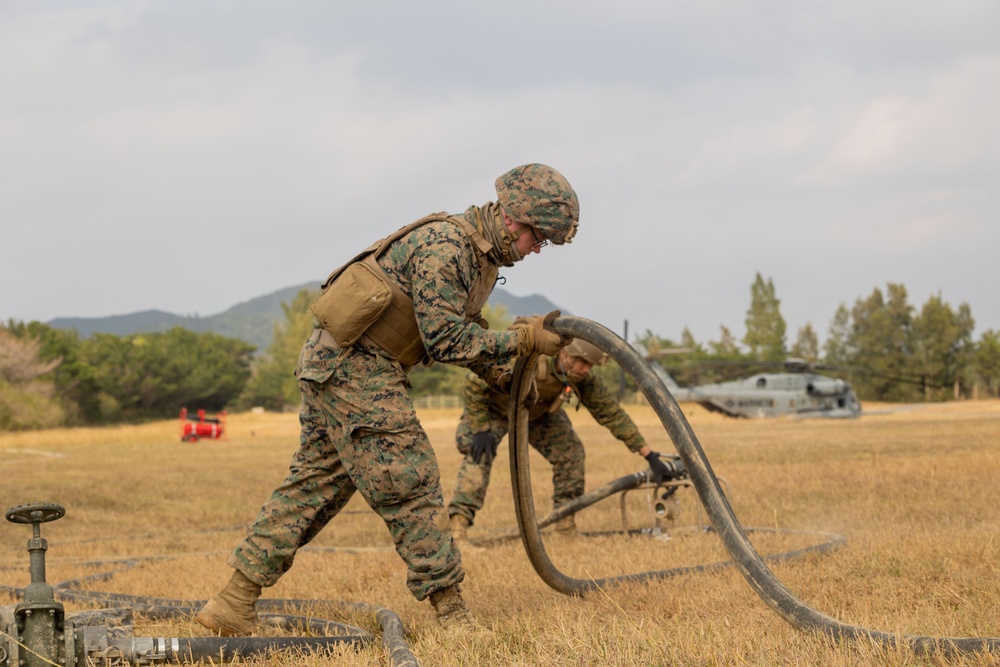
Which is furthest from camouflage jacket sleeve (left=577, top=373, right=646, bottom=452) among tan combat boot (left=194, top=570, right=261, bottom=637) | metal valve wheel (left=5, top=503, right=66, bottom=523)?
metal valve wheel (left=5, top=503, right=66, bottom=523)

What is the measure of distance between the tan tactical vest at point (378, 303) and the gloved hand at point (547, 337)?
1.21 feet

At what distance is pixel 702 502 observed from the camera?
4.72 meters

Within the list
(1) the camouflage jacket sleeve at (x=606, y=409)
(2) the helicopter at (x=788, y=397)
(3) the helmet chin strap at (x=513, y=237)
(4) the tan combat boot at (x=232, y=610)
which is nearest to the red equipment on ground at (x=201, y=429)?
(2) the helicopter at (x=788, y=397)

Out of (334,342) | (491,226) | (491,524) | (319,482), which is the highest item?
(491,226)

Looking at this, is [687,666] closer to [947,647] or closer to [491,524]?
[947,647]

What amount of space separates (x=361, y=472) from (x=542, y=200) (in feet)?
5.06

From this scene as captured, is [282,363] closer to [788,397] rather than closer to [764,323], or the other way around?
[764,323]

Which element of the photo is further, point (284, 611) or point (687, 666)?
point (284, 611)

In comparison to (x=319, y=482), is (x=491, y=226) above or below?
above

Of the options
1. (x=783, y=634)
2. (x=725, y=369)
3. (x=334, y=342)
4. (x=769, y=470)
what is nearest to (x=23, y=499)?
(x=769, y=470)

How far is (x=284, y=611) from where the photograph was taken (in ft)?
18.9

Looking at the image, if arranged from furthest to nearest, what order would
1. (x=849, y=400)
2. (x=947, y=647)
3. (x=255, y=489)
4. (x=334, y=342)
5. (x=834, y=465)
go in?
(x=849, y=400) < (x=255, y=489) < (x=834, y=465) < (x=334, y=342) < (x=947, y=647)

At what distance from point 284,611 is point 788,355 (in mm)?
90292

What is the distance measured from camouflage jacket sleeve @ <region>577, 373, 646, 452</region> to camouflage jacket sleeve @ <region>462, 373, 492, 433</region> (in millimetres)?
797
